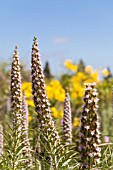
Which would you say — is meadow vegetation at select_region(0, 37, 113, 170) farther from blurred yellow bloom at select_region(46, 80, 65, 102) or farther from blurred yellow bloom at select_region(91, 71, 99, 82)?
blurred yellow bloom at select_region(91, 71, 99, 82)

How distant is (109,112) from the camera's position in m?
14.4

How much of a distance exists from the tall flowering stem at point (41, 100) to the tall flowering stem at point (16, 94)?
A: 117 millimetres

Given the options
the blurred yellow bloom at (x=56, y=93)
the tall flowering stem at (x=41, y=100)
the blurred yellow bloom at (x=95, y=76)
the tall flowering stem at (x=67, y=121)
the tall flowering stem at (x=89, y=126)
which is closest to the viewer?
the tall flowering stem at (x=89, y=126)

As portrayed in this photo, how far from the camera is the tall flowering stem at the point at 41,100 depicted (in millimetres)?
3633

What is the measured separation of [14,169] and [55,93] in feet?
28.4

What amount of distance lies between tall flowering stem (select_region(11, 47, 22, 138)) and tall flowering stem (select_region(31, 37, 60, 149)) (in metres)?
0.12

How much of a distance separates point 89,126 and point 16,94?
128 cm

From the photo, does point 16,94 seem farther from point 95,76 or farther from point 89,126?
point 95,76

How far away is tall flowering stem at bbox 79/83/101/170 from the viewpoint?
8.44 ft

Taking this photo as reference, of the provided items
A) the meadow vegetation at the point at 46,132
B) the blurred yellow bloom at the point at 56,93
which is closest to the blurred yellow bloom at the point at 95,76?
the blurred yellow bloom at the point at 56,93

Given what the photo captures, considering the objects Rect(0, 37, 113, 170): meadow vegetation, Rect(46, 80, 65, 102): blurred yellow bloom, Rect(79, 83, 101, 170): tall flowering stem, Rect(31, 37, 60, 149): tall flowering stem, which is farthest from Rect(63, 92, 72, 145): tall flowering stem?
Rect(46, 80, 65, 102): blurred yellow bloom

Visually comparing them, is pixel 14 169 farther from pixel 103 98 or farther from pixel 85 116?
pixel 103 98

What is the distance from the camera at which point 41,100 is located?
370 cm

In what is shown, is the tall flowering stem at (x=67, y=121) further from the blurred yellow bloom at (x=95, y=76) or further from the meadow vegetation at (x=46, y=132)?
the blurred yellow bloom at (x=95, y=76)
